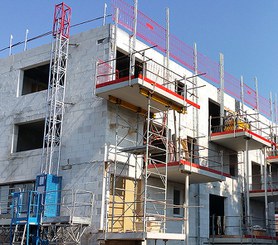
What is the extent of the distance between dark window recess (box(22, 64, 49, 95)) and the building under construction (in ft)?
0.18

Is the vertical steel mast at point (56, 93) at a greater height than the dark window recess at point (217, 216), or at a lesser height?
greater

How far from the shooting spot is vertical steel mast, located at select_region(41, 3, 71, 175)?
1995 cm

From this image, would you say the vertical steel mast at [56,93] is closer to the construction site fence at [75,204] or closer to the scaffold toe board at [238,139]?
the construction site fence at [75,204]

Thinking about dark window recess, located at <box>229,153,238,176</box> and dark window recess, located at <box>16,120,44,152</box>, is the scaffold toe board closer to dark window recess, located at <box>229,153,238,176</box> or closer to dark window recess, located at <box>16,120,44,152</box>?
dark window recess, located at <box>229,153,238,176</box>

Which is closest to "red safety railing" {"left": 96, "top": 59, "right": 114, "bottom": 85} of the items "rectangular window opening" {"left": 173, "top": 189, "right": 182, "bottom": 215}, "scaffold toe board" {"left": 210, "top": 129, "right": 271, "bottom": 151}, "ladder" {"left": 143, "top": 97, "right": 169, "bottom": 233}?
"ladder" {"left": 143, "top": 97, "right": 169, "bottom": 233}

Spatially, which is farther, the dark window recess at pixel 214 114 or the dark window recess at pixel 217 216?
the dark window recess at pixel 214 114

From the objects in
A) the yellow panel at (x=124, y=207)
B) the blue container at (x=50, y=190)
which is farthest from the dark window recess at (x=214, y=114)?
the blue container at (x=50, y=190)

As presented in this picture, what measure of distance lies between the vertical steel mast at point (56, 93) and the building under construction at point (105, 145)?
5cm

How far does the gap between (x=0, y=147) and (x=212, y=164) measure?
11305 mm

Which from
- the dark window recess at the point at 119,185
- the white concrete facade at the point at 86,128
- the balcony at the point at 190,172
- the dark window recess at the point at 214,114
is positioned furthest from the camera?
the dark window recess at the point at 214,114

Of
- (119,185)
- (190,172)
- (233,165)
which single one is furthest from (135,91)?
(233,165)

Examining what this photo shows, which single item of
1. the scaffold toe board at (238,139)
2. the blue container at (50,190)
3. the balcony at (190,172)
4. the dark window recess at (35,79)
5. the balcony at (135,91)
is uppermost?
the dark window recess at (35,79)

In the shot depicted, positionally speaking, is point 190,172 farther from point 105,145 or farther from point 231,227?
point 231,227

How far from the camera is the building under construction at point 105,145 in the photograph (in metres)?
18.1
